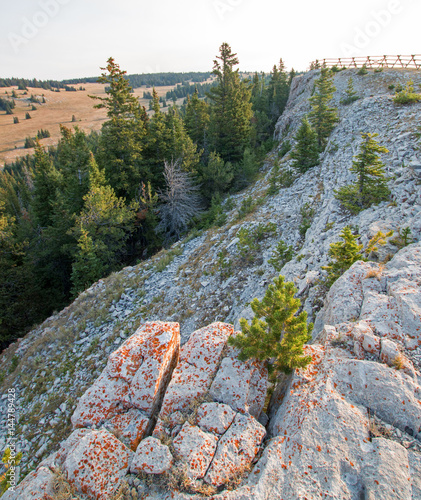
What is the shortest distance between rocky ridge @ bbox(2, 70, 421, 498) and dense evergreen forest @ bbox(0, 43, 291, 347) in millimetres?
4833

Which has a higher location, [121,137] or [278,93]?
[278,93]

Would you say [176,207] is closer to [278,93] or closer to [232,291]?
[232,291]

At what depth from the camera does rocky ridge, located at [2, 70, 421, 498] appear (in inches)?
228

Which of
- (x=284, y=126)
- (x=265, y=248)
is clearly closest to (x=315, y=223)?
(x=265, y=248)

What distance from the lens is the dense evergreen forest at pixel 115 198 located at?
1986 cm

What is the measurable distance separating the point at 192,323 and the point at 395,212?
8764mm

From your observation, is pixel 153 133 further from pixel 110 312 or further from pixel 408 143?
pixel 408 143

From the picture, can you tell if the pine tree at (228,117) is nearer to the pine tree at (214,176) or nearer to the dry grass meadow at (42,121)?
the pine tree at (214,176)

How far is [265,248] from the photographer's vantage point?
12.8m

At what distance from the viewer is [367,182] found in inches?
406

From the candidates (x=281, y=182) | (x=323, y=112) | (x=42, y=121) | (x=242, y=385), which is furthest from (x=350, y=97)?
(x=42, y=121)

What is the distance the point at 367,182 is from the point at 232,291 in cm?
718

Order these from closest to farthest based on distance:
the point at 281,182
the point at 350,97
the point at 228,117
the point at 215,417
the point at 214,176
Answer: the point at 215,417 < the point at 281,182 < the point at 350,97 < the point at 214,176 < the point at 228,117

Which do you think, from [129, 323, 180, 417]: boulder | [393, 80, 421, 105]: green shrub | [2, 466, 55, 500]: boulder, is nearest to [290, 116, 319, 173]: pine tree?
[393, 80, 421, 105]: green shrub
